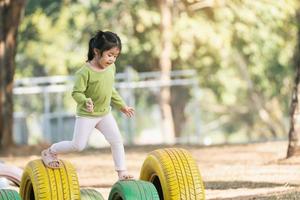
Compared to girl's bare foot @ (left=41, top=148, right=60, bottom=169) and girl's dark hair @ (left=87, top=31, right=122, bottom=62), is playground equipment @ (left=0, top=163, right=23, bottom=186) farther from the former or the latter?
girl's dark hair @ (left=87, top=31, right=122, bottom=62)

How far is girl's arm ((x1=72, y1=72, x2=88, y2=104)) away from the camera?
28.1 ft

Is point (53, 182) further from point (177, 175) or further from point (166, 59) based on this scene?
point (166, 59)

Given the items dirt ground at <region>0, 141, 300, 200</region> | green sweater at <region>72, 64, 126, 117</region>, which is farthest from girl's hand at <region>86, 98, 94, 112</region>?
dirt ground at <region>0, 141, 300, 200</region>

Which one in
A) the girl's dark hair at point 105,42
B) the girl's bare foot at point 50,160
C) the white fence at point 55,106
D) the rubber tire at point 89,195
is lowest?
the white fence at point 55,106

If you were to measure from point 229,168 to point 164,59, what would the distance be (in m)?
17.1

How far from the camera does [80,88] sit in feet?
28.4

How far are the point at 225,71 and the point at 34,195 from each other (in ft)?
103

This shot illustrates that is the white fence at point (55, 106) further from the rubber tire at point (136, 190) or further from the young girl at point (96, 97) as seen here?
the rubber tire at point (136, 190)

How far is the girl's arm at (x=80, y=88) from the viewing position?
8570 mm

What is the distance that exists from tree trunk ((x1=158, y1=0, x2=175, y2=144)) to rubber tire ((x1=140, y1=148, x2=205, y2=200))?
20785 millimetres

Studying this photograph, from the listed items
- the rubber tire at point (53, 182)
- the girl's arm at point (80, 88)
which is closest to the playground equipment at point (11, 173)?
the rubber tire at point (53, 182)

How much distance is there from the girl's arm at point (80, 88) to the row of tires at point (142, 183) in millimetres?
566

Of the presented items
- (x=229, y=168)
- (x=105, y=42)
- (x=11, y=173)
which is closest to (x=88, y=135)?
(x=105, y=42)

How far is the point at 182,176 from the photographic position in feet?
27.5
